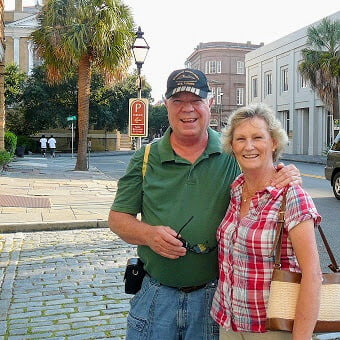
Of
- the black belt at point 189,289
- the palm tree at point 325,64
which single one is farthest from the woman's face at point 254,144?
the palm tree at point 325,64

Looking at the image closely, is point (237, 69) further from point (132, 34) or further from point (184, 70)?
point (184, 70)

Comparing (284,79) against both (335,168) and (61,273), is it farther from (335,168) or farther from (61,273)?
(61,273)

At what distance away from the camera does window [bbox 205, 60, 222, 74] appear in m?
78.7

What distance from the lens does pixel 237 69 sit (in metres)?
78.4

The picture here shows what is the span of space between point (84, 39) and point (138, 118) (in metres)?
9.10

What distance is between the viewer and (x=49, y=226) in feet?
32.6

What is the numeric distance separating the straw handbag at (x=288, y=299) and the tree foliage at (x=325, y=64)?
3327 cm

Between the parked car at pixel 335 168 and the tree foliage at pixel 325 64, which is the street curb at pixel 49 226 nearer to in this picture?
the parked car at pixel 335 168

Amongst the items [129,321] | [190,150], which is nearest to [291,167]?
[190,150]

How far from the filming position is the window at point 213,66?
258 feet

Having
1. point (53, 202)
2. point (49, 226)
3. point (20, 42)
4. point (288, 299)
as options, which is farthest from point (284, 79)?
point (288, 299)

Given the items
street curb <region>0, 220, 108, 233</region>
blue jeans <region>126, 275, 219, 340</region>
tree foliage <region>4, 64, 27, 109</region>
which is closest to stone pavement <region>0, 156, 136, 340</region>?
street curb <region>0, 220, 108, 233</region>

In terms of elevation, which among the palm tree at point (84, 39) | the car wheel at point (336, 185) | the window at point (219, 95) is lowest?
the car wheel at point (336, 185)

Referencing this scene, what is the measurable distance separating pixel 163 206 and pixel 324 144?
127ft
